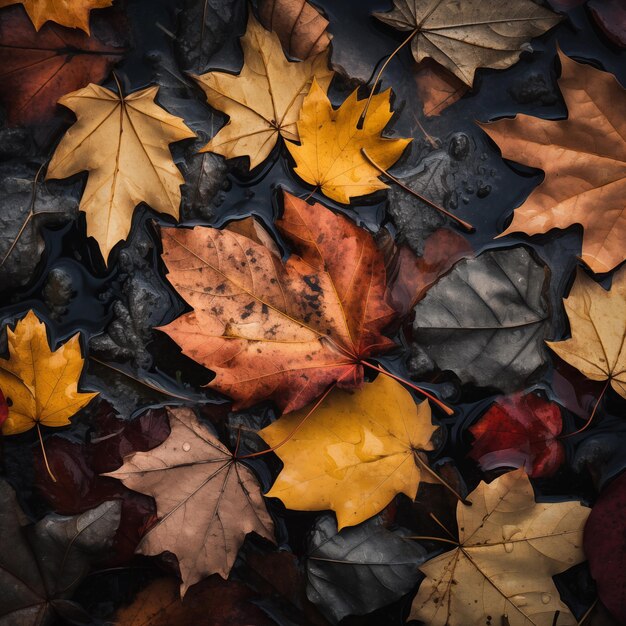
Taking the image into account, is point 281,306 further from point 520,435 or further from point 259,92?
point 520,435

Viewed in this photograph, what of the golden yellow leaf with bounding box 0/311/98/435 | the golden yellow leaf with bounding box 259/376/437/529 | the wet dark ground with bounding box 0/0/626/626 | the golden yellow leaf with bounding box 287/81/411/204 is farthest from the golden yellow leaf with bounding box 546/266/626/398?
the golden yellow leaf with bounding box 0/311/98/435

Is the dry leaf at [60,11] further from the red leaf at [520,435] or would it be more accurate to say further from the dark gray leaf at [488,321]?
the red leaf at [520,435]

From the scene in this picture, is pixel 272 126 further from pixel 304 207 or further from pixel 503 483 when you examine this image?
pixel 503 483

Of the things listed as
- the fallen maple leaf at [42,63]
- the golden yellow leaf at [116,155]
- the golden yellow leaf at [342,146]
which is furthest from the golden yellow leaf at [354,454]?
the fallen maple leaf at [42,63]

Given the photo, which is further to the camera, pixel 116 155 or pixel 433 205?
pixel 433 205

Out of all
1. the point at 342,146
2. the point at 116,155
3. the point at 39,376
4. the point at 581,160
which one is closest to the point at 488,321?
the point at 581,160

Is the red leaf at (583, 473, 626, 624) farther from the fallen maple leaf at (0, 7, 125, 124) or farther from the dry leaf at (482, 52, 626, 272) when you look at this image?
the fallen maple leaf at (0, 7, 125, 124)
